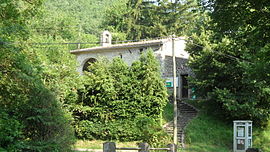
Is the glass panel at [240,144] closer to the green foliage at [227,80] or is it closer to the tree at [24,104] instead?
the green foliage at [227,80]

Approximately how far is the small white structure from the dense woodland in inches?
53.6

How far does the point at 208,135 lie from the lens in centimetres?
1914

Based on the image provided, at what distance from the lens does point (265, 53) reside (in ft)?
22.7

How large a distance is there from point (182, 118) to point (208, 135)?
9.01ft

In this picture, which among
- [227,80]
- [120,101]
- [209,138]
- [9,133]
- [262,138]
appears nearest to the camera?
[9,133]

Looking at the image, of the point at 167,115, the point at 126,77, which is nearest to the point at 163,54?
the point at 167,115

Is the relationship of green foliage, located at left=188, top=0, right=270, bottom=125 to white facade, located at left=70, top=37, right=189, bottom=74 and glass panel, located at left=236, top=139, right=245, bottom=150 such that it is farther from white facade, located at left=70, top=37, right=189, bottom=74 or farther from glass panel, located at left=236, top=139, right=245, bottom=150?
white facade, located at left=70, top=37, right=189, bottom=74

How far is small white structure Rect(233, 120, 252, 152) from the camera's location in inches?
661

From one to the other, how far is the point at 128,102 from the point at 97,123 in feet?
7.63

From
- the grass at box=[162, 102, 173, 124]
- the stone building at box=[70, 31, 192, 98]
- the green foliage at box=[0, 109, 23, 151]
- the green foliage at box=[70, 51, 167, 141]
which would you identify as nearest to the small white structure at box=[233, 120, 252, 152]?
the green foliage at box=[70, 51, 167, 141]

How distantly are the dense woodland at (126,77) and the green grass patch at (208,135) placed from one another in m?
0.84

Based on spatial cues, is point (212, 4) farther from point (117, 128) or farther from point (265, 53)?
point (117, 128)

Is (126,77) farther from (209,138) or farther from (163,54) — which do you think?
(163,54)

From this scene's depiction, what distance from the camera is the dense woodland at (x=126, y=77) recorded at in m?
8.03
